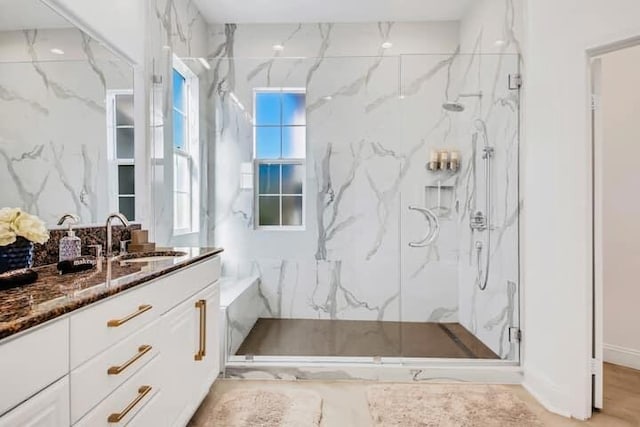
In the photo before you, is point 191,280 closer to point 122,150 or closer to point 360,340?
point 122,150

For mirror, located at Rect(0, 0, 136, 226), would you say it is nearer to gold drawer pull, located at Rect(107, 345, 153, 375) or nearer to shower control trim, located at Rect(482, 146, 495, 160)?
gold drawer pull, located at Rect(107, 345, 153, 375)

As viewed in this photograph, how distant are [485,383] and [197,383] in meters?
1.83

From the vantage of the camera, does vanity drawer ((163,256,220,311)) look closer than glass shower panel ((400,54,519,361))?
Yes

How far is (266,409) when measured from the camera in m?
2.16

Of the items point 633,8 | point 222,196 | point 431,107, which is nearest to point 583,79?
point 633,8

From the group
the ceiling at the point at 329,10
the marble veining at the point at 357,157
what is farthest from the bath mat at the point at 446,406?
the ceiling at the point at 329,10

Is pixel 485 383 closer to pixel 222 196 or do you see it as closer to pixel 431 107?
pixel 431 107

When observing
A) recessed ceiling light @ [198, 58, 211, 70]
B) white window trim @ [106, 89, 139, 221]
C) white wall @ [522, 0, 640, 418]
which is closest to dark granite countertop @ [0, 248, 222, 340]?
white window trim @ [106, 89, 139, 221]

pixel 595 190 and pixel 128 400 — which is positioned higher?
pixel 595 190

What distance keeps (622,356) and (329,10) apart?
3718 mm

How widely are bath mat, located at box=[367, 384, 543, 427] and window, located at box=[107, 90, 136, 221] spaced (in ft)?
6.23

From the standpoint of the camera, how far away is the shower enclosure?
2.99m

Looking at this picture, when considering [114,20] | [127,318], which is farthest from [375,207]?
[127,318]

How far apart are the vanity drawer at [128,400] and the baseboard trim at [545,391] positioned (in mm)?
2150
